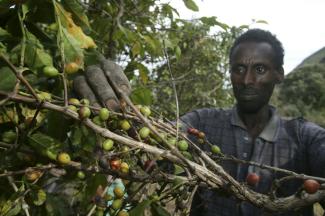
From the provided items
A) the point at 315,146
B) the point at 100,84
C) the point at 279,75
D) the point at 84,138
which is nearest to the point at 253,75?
the point at 279,75

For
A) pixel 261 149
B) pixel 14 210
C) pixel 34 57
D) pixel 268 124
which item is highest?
pixel 34 57

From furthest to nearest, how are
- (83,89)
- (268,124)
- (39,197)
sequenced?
(268,124) → (83,89) → (39,197)

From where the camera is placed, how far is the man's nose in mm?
2479

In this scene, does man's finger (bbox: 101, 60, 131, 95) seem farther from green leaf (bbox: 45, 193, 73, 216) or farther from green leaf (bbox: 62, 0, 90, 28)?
green leaf (bbox: 45, 193, 73, 216)

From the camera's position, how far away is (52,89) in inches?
59.5

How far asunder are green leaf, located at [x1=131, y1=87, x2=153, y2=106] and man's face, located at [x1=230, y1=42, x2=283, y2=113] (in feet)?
4.14

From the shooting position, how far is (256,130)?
270cm

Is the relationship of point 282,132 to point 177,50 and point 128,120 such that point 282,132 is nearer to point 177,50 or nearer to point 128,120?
point 177,50

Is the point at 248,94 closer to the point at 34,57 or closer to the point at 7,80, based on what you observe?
the point at 34,57

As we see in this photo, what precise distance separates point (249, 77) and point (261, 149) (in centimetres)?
46

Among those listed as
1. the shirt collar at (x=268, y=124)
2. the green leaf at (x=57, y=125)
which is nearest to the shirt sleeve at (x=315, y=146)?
the shirt collar at (x=268, y=124)

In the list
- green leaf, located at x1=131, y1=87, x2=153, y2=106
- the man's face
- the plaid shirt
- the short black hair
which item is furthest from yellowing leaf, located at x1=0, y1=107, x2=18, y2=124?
the short black hair

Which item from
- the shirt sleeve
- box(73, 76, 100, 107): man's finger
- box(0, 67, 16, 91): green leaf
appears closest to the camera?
box(0, 67, 16, 91): green leaf

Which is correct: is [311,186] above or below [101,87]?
below
